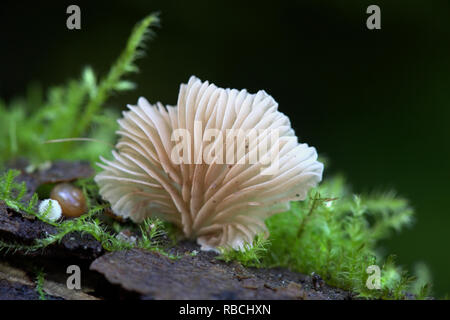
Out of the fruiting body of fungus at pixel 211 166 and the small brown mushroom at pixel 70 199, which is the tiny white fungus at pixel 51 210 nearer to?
the small brown mushroom at pixel 70 199

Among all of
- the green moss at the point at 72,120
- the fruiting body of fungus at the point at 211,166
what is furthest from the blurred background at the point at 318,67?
the fruiting body of fungus at the point at 211,166

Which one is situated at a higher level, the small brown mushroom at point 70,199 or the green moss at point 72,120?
the green moss at point 72,120

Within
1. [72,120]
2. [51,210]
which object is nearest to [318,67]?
[72,120]

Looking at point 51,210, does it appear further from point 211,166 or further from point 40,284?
point 211,166

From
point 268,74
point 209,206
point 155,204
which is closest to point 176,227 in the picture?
point 155,204

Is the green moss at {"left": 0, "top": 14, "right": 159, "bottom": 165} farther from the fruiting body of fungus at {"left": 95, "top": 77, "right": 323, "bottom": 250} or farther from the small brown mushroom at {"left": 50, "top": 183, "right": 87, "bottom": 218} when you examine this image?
the fruiting body of fungus at {"left": 95, "top": 77, "right": 323, "bottom": 250}
